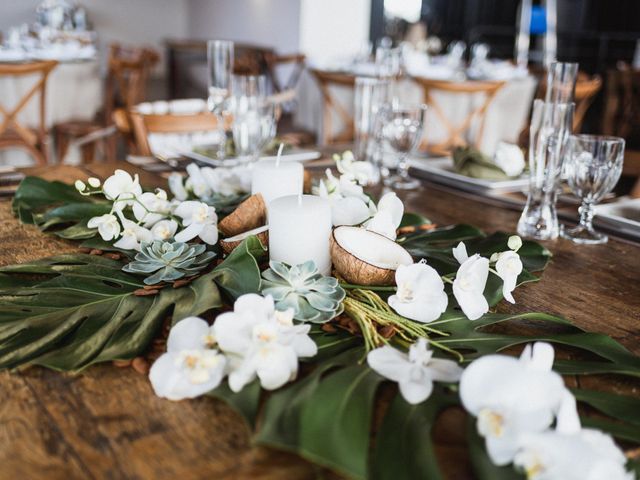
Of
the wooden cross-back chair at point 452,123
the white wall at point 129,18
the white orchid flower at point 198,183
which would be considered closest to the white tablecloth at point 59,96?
the wooden cross-back chair at point 452,123

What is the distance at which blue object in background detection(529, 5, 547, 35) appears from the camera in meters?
6.78

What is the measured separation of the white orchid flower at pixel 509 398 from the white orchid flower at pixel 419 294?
0.58 feet

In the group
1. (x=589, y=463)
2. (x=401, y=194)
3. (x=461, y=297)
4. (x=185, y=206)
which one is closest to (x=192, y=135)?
(x=401, y=194)

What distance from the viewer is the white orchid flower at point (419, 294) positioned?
71 cm

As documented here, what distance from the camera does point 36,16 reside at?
25.7 feet

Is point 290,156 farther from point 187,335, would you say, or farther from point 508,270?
point 187,335

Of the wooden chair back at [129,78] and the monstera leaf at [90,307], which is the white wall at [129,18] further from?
the monstera leaf at [90,307]

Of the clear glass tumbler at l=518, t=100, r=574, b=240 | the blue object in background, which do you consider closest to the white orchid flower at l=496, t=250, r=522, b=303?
the clear glass tumbler at l=518, t=100, r=574, b=240

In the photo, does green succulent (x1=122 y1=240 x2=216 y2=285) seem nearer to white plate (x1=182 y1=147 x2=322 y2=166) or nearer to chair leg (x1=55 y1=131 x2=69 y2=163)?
white plate (x1=182 y1=147 x2=322 y2=166)

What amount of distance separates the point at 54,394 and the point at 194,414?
129mm

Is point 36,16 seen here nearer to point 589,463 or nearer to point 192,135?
point 192,135

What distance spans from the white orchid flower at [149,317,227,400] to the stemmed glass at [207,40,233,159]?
0.99 metres

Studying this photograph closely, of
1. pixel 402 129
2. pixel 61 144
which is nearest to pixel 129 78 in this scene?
pixel 61 144

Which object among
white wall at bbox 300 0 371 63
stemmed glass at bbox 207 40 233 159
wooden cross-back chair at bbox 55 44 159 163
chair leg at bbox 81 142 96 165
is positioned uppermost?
white wall at bbox 300 0 371 63
